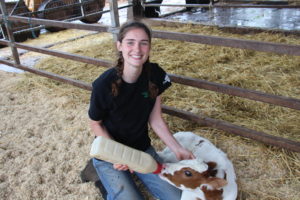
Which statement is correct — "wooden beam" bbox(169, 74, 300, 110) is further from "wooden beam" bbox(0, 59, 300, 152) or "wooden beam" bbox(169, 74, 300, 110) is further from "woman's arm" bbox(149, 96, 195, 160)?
"woman's arm" bbox(149, 96, 195, 160)

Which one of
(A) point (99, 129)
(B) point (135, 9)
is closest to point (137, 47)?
(A) point (99, 129)

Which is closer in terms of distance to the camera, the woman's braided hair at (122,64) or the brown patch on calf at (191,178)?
the brown patch on calf at (191,178)

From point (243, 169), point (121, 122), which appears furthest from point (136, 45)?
point (243, 169)

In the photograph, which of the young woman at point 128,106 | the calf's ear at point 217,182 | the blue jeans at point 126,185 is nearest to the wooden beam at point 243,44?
the young woman at point 128,106

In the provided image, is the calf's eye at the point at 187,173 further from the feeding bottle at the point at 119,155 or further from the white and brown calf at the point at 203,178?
the feeding bottle at the point at 119,155

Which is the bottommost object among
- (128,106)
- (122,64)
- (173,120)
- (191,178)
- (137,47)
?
(173,120)

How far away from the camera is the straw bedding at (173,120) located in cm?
229

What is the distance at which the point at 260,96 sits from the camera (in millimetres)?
2314

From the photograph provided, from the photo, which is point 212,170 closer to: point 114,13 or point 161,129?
point 161,129

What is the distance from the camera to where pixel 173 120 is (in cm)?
309

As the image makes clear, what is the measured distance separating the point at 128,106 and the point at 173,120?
3.74 ft

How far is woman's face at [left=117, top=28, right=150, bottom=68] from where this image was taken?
6.16 ft

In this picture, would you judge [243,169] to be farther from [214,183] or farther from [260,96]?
[214,183]

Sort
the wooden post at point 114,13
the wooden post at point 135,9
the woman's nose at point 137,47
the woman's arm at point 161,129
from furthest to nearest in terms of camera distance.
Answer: the wooden post at point 135,9
the wooden post at point 114,13
the woman's arm at point 161,129
the woman's nose at point 137,47
